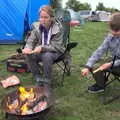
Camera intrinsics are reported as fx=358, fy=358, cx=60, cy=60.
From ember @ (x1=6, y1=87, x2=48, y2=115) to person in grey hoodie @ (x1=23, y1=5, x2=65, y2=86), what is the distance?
0.77m

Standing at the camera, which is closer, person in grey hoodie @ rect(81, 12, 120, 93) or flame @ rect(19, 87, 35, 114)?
flame @ rect(19, 87, 35, 114)

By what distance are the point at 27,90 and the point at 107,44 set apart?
1.26 m

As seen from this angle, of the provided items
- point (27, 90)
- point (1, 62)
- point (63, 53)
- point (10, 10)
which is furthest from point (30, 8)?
point (27, 90)

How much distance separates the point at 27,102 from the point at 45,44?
1.36m

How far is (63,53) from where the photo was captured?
5.14 metres

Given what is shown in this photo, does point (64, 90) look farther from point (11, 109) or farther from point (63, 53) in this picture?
point (11, 109)

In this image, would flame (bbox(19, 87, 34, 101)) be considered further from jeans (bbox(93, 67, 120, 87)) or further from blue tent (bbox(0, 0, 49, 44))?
blue tent (bbox(0, 0, 49, 44))

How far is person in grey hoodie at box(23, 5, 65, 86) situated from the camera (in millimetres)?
4934

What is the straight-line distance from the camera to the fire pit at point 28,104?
3.77 metres

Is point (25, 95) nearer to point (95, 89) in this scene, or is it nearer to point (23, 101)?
point (23, 101)

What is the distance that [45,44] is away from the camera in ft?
17.0

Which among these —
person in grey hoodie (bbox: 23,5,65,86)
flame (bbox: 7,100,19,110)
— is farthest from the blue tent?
flame (bbox: 7,100,19,110)

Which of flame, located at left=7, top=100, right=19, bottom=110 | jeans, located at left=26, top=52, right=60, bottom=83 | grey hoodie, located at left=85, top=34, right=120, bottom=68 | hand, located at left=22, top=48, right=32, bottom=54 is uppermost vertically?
grey hoodie, located at left=85, top=34, right=120, bottom=68

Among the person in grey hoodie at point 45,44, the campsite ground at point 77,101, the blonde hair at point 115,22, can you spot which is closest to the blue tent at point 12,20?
the campsite ground at point 77,101
